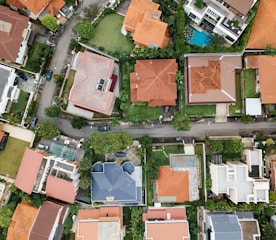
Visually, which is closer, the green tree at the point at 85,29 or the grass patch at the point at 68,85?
the green tree at the point at 85,29

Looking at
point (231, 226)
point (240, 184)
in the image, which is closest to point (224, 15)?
point (240, 184)

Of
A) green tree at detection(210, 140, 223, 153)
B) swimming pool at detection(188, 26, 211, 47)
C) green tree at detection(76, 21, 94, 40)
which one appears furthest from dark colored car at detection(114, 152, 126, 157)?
swimming pool at detection(188, 26, 211, 47)

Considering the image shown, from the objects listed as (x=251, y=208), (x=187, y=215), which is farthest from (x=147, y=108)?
(x=251, y=208)

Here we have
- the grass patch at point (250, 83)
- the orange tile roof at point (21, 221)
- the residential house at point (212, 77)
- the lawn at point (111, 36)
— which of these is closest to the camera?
the residential house at point (212, 77)

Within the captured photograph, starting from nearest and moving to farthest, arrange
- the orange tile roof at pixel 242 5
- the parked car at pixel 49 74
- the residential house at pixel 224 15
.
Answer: the orange tile roof at pixel 242 5 → the residential house at pixel 224 15 → the parked car at pixel 49 74

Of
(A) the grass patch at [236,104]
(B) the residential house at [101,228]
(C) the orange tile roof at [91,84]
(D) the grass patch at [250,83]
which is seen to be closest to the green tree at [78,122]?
(C) the orange tile roof at [91,84]

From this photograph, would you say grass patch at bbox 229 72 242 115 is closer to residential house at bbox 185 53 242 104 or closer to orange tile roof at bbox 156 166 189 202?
residential house at bbox 185 53 242 104

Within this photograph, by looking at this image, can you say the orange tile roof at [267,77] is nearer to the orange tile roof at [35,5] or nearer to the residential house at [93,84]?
the residential house at [93,84]
